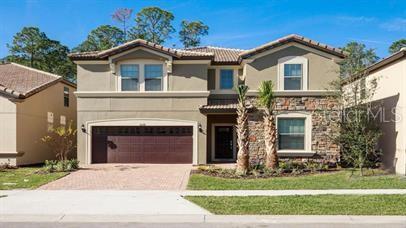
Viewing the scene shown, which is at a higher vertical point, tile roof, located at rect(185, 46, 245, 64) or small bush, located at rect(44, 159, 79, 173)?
tile roof, located at rect(185, 46, 245, 64)

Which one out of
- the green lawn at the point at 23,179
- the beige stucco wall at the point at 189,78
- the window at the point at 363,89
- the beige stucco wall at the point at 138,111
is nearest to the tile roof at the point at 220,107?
the beige stucco wall at the point at 138,111

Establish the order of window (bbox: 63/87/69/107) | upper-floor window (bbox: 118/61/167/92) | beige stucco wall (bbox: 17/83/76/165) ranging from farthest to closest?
window (bbox: 63/87/69/107) → beige stucco wall (bbox: 17/83/76/165) → upper-floor window (bbox: 118/61/167/92)

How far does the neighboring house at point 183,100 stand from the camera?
63.4 feet

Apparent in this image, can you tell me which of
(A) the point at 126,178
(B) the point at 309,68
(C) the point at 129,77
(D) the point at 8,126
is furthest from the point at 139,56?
(B) the point at 309,68

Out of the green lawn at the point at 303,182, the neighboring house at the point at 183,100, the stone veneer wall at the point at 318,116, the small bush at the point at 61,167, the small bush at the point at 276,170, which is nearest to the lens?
the green lawn at the point at 303,182

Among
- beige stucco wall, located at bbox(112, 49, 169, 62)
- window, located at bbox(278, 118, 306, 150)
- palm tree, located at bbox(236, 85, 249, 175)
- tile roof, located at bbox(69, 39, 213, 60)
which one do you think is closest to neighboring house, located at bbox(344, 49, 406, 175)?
window, located at bbox(278, 118, 306, 150)

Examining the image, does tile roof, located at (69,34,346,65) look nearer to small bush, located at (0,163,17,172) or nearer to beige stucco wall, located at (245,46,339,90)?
beige stucco wall, located at (245,46,339,90)

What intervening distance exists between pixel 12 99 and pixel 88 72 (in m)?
4.02

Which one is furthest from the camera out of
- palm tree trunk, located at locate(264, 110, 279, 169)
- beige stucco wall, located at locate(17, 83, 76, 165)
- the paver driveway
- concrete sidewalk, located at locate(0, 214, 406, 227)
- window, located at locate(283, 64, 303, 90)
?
beige stucco wall, located at locate(17, 83, 76, 165)

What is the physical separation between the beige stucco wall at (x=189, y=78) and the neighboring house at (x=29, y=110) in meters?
7.86

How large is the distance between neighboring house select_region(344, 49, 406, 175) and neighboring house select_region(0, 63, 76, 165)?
53.8ft

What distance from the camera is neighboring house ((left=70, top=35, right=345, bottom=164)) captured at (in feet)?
63.4

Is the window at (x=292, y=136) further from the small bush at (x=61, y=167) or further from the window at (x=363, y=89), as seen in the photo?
the small bush at (x=61, y=167)

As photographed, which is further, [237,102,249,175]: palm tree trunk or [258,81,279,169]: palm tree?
[258,81,279,169]: palm tree
